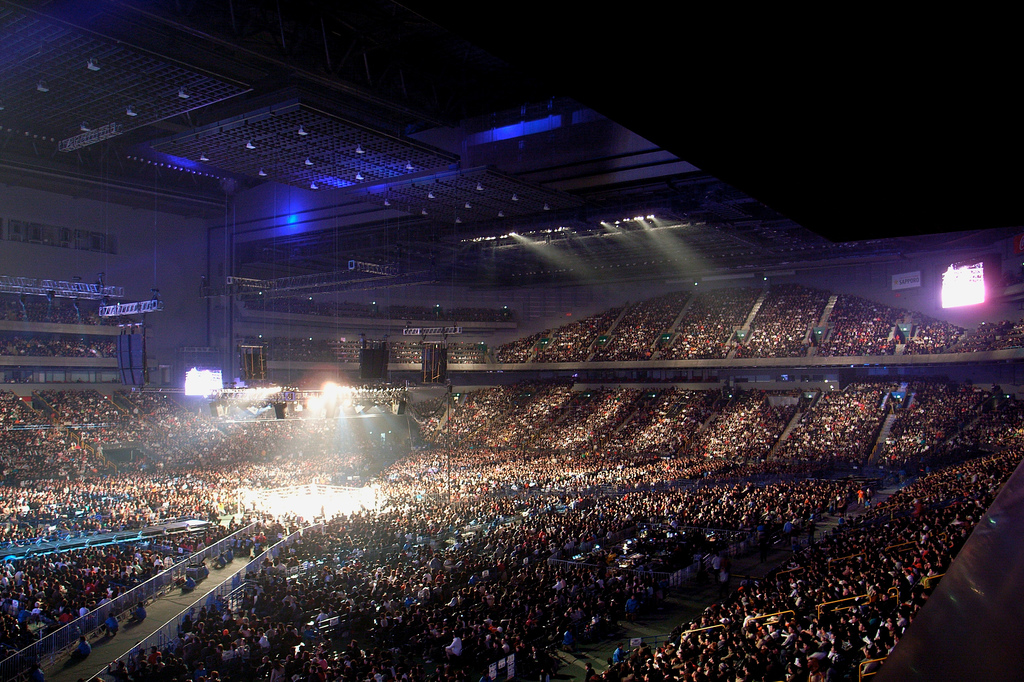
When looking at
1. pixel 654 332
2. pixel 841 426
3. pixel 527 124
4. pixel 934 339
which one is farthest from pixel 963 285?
pixel 527 124

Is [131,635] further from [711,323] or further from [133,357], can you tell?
[711,323]

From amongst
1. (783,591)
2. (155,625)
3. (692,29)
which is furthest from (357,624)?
(692,29)

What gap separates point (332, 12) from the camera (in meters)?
13.0

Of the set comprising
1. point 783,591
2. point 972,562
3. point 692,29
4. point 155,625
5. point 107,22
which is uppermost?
point 107,22

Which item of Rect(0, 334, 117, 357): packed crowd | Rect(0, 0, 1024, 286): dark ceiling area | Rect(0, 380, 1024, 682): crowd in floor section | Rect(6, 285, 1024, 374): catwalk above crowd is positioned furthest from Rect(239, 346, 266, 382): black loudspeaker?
Rect(0, 334, 117, 357): packed crowd

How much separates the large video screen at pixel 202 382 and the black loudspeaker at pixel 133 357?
342 inches

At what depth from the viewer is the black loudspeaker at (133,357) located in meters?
22.6

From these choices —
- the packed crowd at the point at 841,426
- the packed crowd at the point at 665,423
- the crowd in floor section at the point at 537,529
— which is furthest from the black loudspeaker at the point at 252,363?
the packed crowd at the point at 841,426

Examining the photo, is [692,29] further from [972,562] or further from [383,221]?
[383,221]

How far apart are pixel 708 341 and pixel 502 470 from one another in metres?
15.8

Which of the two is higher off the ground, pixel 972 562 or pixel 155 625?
pixel 972 562

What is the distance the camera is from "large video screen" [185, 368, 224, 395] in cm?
3206

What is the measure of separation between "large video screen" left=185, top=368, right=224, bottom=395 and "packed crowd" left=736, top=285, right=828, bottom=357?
85.8 ft

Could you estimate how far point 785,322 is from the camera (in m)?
37.4
